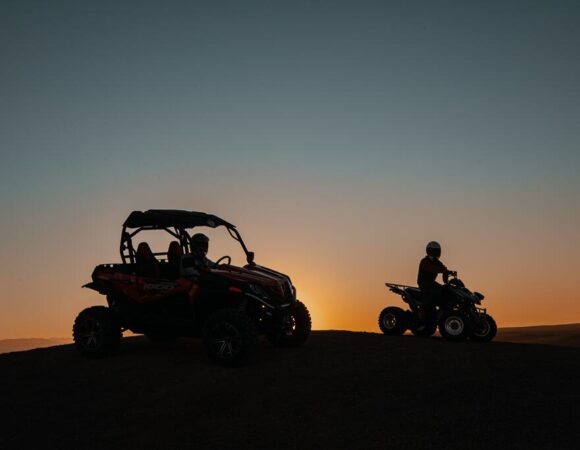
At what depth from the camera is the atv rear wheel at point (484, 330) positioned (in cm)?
1285

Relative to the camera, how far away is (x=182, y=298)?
35.7ft

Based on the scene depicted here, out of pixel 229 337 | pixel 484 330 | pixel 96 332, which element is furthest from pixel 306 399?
pixel 484 330

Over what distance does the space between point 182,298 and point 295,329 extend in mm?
2233

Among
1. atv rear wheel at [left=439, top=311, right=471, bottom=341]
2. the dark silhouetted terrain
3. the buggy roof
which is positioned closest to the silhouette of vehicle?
the buggy roof

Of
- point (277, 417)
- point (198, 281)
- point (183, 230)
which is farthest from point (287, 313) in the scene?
point (277, 417)

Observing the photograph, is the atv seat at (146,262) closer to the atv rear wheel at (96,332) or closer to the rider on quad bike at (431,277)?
the atv rear wheel at (96,332)

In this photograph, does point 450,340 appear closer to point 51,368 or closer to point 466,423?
point 466,423

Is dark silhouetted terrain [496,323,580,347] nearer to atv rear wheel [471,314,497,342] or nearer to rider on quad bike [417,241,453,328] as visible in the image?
atv rear wheel [471,314,497,342]

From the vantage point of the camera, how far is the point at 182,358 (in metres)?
10.9

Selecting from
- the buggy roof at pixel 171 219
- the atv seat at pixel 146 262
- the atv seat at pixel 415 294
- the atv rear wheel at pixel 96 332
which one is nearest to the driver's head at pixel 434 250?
the atv seat at pixel 415 294

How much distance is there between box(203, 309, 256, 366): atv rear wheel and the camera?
9625mm

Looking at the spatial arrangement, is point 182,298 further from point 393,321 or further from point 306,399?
point 393,321

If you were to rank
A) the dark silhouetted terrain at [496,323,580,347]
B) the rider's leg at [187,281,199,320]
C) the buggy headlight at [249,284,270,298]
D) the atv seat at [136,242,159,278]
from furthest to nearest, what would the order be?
the dark silhouetted terrain at [496,323,580,347] < the atv seat at [136,242,159,278] < the rider's leg at [187,281,199,320] < the buggy headlight at [249,284,270,298]

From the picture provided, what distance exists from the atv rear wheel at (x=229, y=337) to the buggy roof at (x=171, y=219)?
2.06 meters
